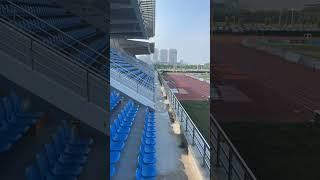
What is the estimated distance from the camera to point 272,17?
12.8 metres

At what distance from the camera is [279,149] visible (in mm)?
4176

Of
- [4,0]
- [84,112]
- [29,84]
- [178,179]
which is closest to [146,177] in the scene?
[178,179]

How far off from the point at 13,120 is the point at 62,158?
0.48m

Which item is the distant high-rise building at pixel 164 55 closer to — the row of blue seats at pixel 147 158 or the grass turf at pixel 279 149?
the grass turf at pixel 279 149

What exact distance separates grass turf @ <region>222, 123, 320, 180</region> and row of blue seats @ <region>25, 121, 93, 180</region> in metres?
1.65

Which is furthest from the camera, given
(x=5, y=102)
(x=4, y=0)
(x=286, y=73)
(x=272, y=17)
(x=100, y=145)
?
(x=272, y=17)

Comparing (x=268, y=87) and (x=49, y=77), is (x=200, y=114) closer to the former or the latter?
(x=268, y=87)

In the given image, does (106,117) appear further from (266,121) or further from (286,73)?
(286,73)

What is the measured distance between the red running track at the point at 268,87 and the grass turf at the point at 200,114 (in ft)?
1.84

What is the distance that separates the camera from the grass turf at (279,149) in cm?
340

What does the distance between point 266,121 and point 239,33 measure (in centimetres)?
831

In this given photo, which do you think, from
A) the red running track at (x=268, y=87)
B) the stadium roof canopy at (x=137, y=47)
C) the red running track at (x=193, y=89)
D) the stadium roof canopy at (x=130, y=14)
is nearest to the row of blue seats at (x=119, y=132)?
the red running track at (x=268, y=87)

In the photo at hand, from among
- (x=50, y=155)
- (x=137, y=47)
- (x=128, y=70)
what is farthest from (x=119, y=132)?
(x=137, y=47)

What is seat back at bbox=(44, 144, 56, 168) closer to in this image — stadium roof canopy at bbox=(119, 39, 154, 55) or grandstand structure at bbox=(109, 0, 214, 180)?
grandstand structure at bbox=(109, 0, 214, 180)
